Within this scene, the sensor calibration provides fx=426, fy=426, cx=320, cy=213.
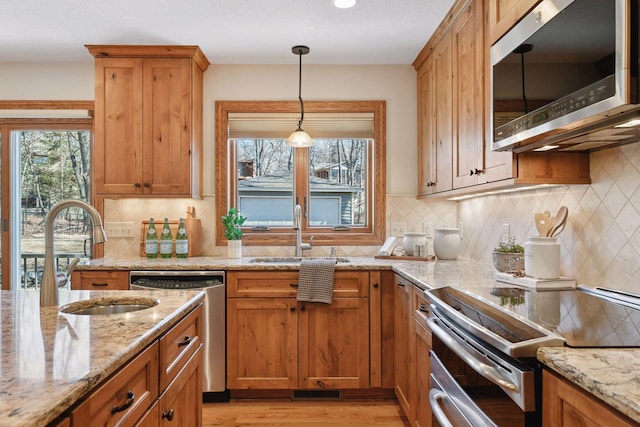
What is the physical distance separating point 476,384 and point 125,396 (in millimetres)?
972

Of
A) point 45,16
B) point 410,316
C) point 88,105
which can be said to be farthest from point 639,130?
point 88,105

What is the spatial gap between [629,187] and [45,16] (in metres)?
3.23

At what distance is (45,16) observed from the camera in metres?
2.63

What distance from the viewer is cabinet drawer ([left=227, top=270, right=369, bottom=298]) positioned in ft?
9.14

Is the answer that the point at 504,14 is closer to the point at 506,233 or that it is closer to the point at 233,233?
the point at 506,233

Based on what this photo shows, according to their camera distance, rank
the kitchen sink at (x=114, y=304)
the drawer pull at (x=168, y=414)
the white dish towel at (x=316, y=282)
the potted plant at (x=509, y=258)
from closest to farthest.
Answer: the drawer pull at (x=168, y=414)
the kitchen sink at (x=114, y=304)
the potted plant at (x=509, y=258)
the white dish towel at (x=316, y=282)

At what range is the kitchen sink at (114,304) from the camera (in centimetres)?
154

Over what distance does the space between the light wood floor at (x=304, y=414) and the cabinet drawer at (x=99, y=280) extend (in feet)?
3.25

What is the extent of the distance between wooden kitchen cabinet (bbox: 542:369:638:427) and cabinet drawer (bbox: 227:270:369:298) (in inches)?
71.6

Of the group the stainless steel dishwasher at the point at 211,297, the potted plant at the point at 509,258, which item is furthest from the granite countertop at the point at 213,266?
the potted plant at the point at 509,258

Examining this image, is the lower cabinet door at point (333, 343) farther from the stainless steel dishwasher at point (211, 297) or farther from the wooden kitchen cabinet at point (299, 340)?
the stainless steel dishwasher at point (211, 297)

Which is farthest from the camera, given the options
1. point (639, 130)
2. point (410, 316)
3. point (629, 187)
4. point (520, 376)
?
point (410, 316)

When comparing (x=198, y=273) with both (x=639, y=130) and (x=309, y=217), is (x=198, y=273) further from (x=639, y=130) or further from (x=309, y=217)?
(x=639, y=130)

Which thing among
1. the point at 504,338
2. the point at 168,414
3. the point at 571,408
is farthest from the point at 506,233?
the point at 168,414
